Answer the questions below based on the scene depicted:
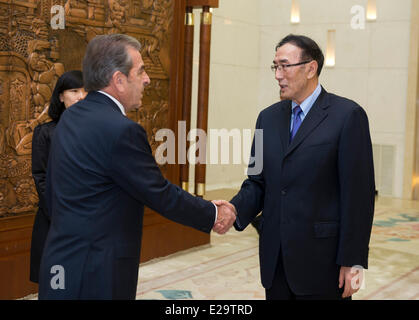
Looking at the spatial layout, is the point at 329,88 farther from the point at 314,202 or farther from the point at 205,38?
the point at 314,202

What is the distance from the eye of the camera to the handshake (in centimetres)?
301

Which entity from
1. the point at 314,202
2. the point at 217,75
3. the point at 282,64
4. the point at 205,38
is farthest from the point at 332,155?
the point at 217,75

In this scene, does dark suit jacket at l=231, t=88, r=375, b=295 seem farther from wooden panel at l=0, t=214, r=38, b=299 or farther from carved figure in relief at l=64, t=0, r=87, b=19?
carved figure in relief at l=64, t=0, r=87, b=19

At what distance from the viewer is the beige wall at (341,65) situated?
10359 mm

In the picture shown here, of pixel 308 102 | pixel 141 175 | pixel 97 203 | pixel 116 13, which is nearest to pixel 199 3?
pixel 116 13

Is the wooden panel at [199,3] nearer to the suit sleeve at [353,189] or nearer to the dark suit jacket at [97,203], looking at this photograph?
the suit sleeve at [353,189]

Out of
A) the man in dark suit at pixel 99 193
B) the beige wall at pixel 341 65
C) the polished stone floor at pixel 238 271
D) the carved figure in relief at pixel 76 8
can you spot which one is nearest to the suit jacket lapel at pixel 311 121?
the man in dark suit at pixel 99 193

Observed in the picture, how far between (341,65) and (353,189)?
8508 mm

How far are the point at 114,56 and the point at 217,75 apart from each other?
26.6ft

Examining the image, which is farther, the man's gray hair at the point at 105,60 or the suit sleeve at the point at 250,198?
the suit sleeve at the point at 250,198

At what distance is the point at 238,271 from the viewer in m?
5.74

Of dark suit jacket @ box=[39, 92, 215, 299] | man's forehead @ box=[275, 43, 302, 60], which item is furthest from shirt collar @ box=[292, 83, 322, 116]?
dark suit jacket @ box=[39, 92, 215, 299]

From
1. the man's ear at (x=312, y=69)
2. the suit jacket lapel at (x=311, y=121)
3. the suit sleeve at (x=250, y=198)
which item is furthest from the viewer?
the suit sleeve at (x=250, y=198)

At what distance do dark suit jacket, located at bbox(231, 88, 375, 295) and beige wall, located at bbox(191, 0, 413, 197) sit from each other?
7.04 m
